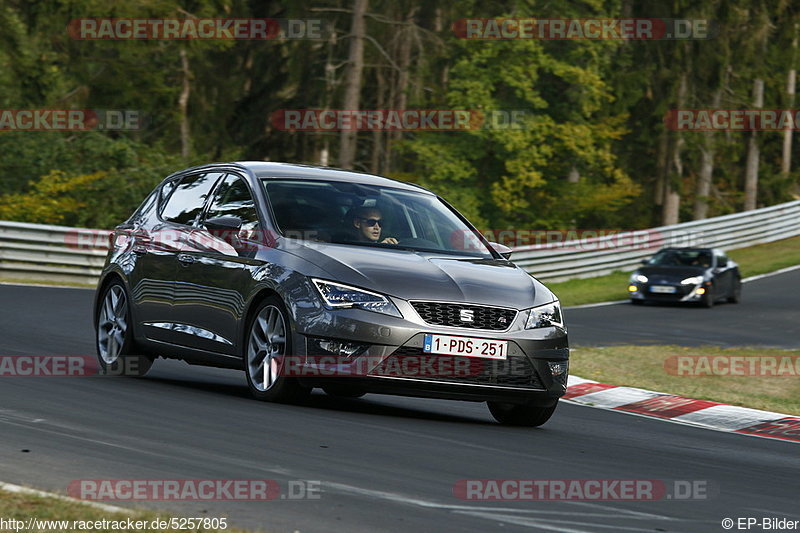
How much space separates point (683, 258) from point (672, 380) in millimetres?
16235

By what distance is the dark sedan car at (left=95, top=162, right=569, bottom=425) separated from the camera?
8797 mm

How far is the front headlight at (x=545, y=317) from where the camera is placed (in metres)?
9.21

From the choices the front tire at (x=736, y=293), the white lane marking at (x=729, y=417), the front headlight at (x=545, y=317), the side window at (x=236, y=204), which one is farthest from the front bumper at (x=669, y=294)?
the front headlight at (x=545, y=317)

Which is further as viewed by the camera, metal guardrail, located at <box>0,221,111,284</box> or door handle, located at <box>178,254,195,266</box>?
metal guardrail, located at <box>0,221,111,284</box>

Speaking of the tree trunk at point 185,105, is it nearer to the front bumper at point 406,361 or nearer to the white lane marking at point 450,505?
the front bumper at point 406,361

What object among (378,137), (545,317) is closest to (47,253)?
(545,317)

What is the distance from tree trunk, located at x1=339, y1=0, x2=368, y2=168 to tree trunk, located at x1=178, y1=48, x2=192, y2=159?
8.77 m

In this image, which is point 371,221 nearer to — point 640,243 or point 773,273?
point 640,243

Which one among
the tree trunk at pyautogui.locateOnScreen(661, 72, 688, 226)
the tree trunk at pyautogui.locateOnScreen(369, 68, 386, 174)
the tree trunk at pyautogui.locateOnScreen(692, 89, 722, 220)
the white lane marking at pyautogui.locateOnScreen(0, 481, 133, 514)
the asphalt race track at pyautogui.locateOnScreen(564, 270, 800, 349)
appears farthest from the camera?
the tree trunk at pyautogui.locateOnScreen(692, 89, 722, 220)

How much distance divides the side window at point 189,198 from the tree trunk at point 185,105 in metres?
34.6

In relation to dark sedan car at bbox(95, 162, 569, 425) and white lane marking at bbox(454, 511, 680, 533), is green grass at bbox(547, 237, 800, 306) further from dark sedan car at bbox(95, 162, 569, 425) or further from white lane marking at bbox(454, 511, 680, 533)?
white lane marking at bbox(454, 511, 680, 533)

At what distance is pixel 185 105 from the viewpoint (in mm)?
46312

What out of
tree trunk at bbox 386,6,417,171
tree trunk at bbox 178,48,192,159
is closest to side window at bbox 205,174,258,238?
tree trunk at bbox 386,6,417,171

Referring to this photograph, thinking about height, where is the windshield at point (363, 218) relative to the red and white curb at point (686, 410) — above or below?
above
